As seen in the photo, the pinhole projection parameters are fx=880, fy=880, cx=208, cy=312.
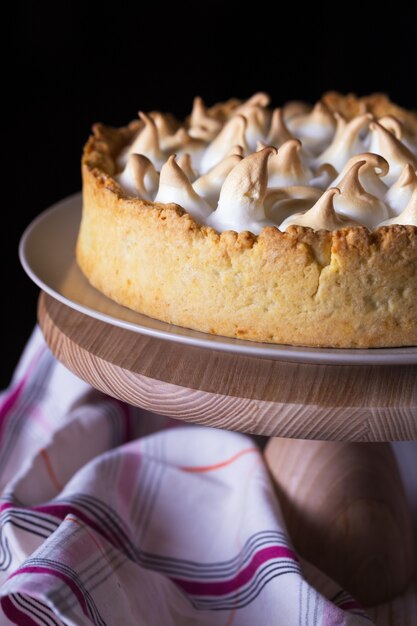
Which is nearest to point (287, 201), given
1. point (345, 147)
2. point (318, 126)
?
point (345, 147)

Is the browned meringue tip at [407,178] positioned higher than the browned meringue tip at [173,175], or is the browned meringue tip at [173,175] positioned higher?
the browned meringue tip at [407,178]

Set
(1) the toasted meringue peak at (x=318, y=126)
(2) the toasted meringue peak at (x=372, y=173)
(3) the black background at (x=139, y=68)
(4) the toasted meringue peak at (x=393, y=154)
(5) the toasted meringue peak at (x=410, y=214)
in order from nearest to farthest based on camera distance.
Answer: (5) the toasted meringue peak at (x=410, y=214), (2) the toasted meringue peak at (x=372, y=173), (4) the toasted meringue peak at (x=393, y=154), (1) the toasted meringue peak at (x=318, y=126), (3) the black background at (x=139, y=68)

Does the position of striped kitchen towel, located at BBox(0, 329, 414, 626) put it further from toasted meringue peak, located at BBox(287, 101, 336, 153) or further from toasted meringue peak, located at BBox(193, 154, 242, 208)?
toasted meringue peak, located at BBox(287, 101, 336, 153)

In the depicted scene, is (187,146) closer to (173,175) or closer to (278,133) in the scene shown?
(278,133)

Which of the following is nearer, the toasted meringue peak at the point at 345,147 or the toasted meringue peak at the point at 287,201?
the toasted meringue peak at the point at 287,201

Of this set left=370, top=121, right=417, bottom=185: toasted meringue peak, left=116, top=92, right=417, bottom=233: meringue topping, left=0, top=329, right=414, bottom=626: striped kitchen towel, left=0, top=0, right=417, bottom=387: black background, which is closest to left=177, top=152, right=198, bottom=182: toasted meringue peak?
left=116, top=92, right=417, bottom=233: meringue topping

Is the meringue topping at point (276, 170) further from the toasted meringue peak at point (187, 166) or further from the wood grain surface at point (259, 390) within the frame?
the wood grain surface at point (259, 390)

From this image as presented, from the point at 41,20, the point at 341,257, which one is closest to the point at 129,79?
the point at 41,20

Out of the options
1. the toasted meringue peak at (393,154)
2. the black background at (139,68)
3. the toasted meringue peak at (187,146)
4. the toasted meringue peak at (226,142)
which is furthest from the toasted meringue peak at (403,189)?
the black background at (139,68)
